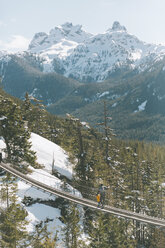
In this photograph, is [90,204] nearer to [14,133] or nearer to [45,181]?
[45,181]

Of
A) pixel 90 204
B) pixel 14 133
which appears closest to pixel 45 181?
pixel 14 133

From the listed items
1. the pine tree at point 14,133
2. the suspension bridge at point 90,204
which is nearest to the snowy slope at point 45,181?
the suspension bridge at point 90,204

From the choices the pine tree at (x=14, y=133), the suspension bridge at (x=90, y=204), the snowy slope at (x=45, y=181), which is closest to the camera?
the suspension bridge at (x=90, y=204)

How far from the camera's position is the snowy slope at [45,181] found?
35.2 metres

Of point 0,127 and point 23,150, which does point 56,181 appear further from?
point 0,127

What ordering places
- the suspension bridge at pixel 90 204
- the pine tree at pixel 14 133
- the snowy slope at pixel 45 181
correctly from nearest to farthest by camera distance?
the suspension bridge at pixel 90 204
the snowy slope at pixel 45 181
the pine tree at pixel 14 133

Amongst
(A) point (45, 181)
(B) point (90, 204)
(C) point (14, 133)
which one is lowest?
(B) point (90, 204)

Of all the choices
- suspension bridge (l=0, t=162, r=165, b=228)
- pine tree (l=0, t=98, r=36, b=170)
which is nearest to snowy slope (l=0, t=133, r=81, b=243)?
suspension bridge (l=0, t=162, r=165, b=228)

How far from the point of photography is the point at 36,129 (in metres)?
79.9

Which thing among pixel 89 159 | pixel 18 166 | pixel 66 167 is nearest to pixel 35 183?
pixel 18 166

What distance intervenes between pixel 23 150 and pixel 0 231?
57.0 ft

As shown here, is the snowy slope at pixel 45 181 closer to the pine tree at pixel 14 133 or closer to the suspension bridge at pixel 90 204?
the suspension bridge at pixel 90 204

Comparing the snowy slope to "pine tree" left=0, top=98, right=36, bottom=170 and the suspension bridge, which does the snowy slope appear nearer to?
the suspension bridge

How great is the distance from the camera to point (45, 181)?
41500 mm
